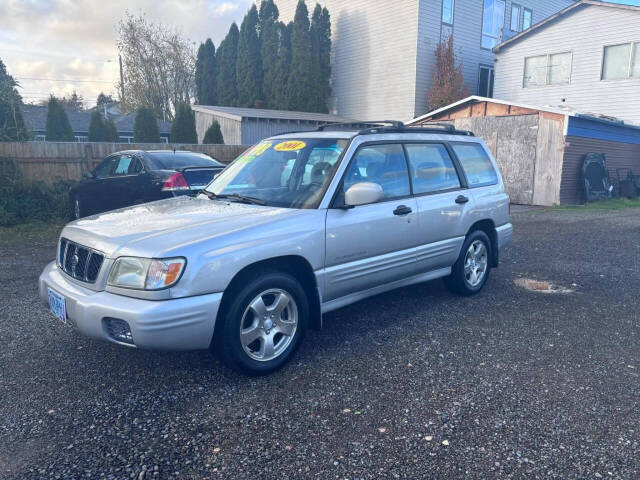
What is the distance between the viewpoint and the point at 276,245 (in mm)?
3504

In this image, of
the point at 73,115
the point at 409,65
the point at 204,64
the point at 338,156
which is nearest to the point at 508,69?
the point at 409,65

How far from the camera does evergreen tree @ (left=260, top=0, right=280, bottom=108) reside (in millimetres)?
27562

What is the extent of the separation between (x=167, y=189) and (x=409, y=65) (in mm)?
17136

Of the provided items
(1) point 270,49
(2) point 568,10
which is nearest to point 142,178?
(2) point 568,10

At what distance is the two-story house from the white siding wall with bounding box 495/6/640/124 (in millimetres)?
2963

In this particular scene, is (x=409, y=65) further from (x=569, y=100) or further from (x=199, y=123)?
(x=199, y=123)

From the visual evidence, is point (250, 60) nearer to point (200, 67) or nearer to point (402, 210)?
point (200, 67)

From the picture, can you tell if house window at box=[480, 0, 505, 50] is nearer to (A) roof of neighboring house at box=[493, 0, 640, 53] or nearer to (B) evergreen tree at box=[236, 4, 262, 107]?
(A) roof of neighboring house at box=[493, 0, 640, 53]

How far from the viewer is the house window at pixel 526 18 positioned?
25953 millimetres

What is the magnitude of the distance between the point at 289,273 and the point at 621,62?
1966 cm

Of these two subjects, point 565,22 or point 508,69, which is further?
point 508,69

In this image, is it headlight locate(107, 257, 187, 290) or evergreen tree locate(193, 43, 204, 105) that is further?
evergreen tree locate(193, 43, 204, 105)

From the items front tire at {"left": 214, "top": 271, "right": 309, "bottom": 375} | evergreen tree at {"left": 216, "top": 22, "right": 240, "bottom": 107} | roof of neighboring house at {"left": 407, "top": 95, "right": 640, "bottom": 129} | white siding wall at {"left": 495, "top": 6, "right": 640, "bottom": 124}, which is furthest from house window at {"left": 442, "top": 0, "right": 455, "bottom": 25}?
front tire at {"left": 214, "top": 271, "right": 309, "bottom": 375}

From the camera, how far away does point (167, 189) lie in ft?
28.0
